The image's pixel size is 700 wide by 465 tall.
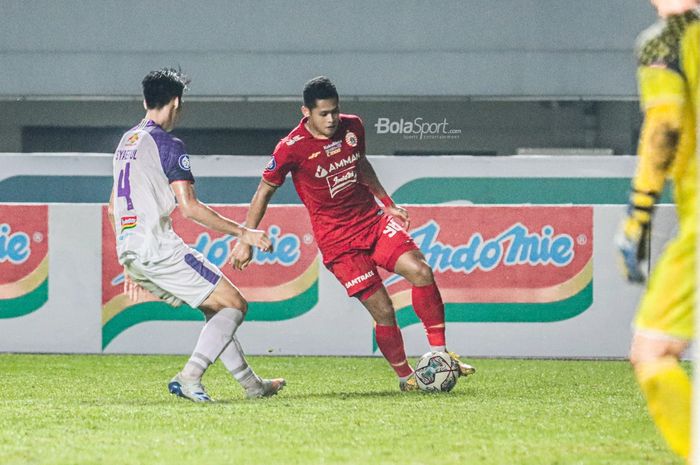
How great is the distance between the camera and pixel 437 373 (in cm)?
795

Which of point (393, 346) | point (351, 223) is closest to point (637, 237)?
point (393, 346)

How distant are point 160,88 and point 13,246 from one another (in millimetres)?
4101

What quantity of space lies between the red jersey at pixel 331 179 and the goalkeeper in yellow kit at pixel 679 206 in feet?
12.8

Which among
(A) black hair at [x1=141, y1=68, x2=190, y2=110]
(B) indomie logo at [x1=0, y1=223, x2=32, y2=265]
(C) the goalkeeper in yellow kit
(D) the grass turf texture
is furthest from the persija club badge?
(C) the goalkeeper in yellow kit

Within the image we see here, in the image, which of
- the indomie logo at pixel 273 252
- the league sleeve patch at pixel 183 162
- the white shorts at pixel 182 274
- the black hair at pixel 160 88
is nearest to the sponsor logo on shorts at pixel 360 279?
the white shorts at pixel 182 274

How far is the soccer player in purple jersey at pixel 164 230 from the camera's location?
7.34m

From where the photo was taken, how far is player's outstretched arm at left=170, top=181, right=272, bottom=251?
7.16 meters

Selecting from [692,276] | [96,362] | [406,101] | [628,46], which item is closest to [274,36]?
[406,101]

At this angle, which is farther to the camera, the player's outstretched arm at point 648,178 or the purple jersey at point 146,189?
the purple jersey at point 146,189

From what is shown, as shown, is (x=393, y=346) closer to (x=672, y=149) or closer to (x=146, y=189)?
(x=146, y=189)

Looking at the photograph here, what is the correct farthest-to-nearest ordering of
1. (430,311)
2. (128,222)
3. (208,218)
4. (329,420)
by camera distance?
1. (430,311)
2. (128,222)
3. (208,218)
4. (329,420)

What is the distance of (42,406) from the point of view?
731 cm

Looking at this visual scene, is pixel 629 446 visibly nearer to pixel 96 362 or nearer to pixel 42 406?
pixel 42 406

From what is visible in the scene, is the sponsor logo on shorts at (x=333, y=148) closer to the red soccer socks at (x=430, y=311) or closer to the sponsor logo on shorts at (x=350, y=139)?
the sponsor logo on shorts at (x=350, y=139)
